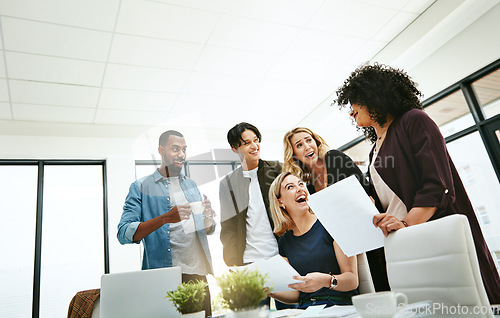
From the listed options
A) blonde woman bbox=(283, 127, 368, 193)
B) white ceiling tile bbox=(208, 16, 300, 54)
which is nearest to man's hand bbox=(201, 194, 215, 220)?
blonde woman bbox=(283, 127, 368, 193)

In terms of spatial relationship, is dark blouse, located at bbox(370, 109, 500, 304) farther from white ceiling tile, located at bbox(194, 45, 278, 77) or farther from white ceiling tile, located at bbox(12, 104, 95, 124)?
white ceiling tile, located at bbox(12, 104, 95, 124)

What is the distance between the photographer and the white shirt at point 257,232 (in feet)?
6.15

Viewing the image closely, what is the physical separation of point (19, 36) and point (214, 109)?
7.42ft

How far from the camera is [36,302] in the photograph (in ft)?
13.0

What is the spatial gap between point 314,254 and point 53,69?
10.4 ft

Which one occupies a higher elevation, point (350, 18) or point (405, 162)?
point (350, 18)

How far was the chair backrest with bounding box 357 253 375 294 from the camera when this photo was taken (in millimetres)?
1486

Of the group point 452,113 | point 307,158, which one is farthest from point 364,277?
point 452,113

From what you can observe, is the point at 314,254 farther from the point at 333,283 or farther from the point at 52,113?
the point at 52,113

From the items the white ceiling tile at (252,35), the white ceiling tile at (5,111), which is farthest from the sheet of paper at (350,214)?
the white ceiling tile at (5,111)

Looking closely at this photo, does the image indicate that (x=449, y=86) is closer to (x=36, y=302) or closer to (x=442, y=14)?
(x=442, y=14)

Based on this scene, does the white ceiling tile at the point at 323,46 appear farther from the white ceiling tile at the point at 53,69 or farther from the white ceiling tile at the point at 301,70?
the white ceiling tile at the point at 53,69

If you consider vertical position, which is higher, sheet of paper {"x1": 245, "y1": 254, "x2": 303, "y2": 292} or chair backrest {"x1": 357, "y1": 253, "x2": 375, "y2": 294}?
sheet of paper {"x1": 245, "y1": 254, "x2": 303, "y2": 292}

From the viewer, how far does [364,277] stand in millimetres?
1500
